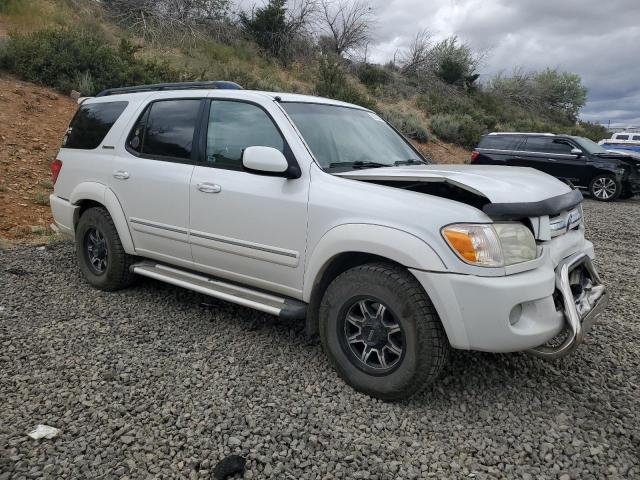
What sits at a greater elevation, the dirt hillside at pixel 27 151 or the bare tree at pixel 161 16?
the bare tree at pixel 161 16

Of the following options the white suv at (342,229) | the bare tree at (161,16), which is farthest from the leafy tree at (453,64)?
the white suv at (342,229)

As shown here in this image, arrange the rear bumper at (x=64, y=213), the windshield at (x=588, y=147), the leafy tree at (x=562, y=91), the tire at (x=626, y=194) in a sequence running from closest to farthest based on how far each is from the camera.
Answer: the rear bumper at (x=64, y=213) < the tire at (x=626, y=194) < the windshield at (x=588, y=147) < the leafy tree at (x=562, y=91)

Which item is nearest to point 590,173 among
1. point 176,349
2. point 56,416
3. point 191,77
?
point 191,77

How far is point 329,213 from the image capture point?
3076 mm

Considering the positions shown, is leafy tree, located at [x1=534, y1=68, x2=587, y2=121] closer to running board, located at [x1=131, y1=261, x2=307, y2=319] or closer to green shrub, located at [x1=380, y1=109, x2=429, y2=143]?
green shrub, located at [x1=380, y1=109, x2=429, y2=143]

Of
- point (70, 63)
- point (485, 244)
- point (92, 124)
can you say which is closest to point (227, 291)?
point (485, 244)

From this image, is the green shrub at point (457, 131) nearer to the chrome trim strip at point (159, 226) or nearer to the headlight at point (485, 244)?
the chrome trim strip at point (159, 226)

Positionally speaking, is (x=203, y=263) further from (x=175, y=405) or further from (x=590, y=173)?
(x=590, y=173)

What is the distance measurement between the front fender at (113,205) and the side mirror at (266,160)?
5.87 feet

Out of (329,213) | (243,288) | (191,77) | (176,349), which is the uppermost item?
(191,77)

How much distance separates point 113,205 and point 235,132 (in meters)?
1.47

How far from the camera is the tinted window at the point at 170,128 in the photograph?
400cm

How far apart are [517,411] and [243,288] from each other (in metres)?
1.98

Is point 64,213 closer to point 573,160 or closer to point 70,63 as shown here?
point 70,63
